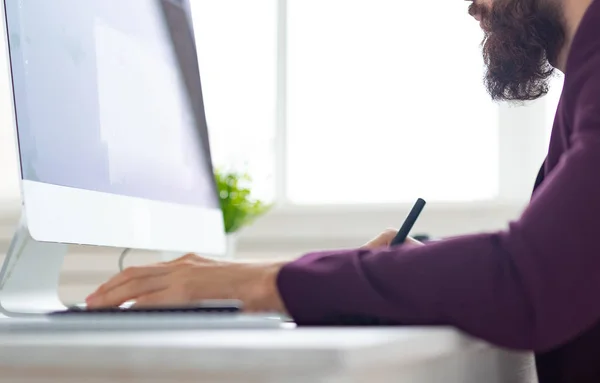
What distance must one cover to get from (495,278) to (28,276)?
1.75 feet

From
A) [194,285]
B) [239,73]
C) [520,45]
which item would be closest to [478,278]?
[194,285]

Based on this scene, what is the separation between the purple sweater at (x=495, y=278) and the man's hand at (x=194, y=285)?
22 millimetres

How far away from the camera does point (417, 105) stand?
8.52 feet

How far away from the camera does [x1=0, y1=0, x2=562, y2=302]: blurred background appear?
8.16 ft

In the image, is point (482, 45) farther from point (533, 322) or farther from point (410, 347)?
point (410, 347)

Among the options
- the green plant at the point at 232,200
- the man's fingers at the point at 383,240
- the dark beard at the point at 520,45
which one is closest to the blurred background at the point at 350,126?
the green plant at the point at 232,200

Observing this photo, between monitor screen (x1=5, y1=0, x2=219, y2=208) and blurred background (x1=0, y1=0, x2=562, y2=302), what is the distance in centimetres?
112

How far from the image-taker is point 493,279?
0.72 metres

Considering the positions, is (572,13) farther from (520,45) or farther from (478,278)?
(478,278)

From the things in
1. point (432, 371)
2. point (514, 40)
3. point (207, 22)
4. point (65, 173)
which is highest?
point (207, 22)

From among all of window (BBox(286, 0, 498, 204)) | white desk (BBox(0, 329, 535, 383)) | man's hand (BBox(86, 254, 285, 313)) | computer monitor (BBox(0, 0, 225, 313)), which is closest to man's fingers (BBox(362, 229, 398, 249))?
computer monitor (BBox(0, 0, 225, 313))

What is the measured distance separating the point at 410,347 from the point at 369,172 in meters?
2.03

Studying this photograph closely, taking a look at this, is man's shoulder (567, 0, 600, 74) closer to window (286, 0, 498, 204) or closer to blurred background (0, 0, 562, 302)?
blurred background (0, 0, 562, 302)

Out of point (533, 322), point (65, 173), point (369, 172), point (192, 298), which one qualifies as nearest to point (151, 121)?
point (65, 173)
